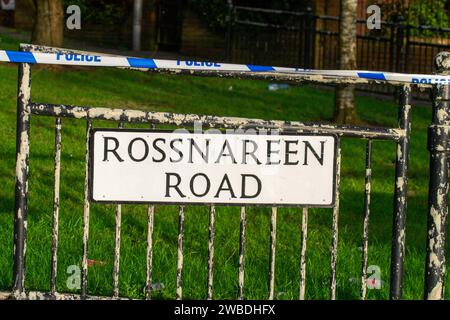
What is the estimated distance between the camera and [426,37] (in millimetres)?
23938

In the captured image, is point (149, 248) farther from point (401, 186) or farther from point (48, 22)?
point (48, 22)

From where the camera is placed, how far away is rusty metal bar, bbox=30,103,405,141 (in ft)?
18.7

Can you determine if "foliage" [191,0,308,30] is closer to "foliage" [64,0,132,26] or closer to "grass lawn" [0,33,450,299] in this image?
"foliage" [64,0,132,26]

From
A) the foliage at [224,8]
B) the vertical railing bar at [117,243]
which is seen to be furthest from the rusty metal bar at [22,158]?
the foliage at [224,8]

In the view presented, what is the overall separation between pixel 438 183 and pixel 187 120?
1284 mm

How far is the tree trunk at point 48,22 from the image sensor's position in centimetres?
2031

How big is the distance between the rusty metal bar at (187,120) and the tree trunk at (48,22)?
1479 centimetres

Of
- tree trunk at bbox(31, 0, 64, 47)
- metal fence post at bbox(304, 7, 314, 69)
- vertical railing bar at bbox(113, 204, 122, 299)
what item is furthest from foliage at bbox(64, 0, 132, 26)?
vertical railing bar at bbox(113, 204, 122, 299)

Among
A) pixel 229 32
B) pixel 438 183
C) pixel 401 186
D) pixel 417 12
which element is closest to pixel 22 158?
pixel 401 186

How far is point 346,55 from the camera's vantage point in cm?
1709

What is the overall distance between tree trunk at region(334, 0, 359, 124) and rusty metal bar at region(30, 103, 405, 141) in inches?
435

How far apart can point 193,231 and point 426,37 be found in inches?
616

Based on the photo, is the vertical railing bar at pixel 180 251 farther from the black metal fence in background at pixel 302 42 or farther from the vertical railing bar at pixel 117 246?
the black metal fence in background at pixel 302 42

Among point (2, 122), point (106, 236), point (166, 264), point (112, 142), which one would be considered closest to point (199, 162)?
point (112, 142)
